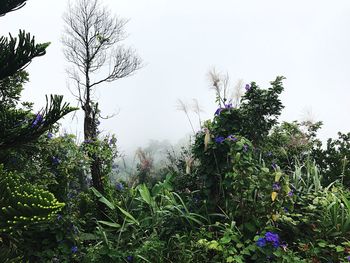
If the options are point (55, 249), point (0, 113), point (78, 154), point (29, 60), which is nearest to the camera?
point (0, 113)

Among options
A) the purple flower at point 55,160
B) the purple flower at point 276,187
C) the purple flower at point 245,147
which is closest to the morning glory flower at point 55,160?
the purple flower at point 55,160

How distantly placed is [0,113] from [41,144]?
1080 millimetres

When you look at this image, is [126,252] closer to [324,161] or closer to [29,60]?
[29,60]

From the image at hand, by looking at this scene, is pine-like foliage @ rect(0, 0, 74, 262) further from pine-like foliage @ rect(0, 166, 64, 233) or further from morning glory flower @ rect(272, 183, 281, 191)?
morning glory flower @ rect(272, 183, 281, 191)

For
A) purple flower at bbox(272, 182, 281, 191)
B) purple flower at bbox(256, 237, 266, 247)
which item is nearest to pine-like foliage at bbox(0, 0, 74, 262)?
purple flower at bbox(256, 237, 266, 247)

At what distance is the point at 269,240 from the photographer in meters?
2.69

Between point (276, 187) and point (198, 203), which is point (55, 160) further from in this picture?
point (276, 187)

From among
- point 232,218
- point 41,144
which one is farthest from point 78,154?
point 232,218

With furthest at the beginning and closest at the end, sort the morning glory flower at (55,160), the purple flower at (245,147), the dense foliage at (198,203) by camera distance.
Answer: the morning glory flower at (55,160), the purple flower at (245,147), the dense foliage at (198,203)

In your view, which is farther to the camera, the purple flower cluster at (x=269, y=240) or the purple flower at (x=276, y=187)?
the purple flower at (x=276, y=187)

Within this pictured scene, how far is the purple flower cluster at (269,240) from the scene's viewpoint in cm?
268

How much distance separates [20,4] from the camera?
3.28m

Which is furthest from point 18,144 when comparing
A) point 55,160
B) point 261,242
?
point 261,242

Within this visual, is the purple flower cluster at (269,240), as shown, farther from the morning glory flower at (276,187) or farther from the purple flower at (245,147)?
the purple flower at (245,147)
